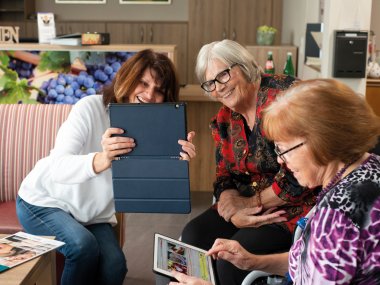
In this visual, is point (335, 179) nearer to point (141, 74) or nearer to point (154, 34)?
point (141, 74)

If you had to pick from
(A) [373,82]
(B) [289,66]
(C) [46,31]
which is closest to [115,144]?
(C) [46,31]

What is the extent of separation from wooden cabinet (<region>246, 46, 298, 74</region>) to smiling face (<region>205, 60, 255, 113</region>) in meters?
2.43

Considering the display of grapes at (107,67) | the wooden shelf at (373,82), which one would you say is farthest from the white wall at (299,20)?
the display of grapes at (107,67)

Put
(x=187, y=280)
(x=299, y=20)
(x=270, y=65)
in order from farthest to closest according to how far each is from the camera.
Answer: (x=299, y=20) → (x=270, y=65) → (x=187, y=280)

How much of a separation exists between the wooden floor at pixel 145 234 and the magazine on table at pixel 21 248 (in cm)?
113

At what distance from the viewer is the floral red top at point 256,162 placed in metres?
2.02

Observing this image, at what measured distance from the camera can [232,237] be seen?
203 cm

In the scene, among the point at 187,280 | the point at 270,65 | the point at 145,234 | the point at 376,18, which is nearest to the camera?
the point at 187,280

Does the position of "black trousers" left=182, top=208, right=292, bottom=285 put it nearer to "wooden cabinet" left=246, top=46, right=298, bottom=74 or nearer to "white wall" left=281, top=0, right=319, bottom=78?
"white wall" left=281, top=0, right=319, bottom=78

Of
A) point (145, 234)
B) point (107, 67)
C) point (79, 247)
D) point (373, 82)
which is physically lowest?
point (145, 234)

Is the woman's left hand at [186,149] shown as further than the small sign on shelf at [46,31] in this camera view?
No

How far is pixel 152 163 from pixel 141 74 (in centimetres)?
44

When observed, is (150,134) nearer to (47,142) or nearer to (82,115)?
(82,115)

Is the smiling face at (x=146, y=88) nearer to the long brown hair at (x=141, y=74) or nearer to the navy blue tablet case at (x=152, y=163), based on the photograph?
the long brown hair at (x=141, y=74)
